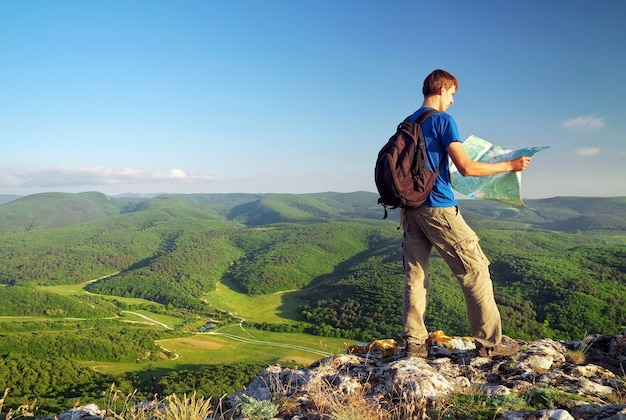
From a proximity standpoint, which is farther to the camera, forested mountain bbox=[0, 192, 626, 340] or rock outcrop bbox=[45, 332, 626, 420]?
forested mountain bbox=[0, 192, 626, 340]

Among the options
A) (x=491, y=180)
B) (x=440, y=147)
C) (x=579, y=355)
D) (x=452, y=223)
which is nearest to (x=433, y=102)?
(x=440, y=147)

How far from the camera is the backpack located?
375 cm

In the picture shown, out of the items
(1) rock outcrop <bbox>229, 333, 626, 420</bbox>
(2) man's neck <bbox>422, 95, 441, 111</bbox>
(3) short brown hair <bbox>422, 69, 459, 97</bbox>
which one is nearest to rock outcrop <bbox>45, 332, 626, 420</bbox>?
(1) rock outcrop <bbox>229, 333, 626, 420</bbox>

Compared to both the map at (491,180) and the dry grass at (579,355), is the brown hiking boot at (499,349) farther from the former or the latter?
the map at (491,180)

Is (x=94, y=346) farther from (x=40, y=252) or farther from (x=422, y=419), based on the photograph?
(x=40, y=252)

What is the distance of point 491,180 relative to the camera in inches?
166

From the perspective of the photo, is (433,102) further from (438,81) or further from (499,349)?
(499,349)

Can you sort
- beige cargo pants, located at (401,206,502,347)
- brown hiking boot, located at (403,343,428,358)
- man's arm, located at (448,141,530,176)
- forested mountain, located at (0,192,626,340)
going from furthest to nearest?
forested mountain, located at (0,192,626,340) → brown hiking boot, located at (403,343,428,358) → beige cargo pants, located at (401,206,502,347) → man's arm, located at (448,141,530,176)

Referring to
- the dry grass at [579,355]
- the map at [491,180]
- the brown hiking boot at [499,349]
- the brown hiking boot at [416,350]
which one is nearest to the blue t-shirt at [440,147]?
the map at [491,180]

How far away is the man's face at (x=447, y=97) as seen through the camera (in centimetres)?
409

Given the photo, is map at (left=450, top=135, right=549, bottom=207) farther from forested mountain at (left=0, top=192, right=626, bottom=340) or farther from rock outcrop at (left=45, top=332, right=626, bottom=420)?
forested mountain at (left=0, top=192, right=626, bottom=340)

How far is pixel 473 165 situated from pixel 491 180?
64cm

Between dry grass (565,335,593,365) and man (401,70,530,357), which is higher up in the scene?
man (401,70,530,357)

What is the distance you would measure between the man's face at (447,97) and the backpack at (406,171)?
0.53 metres
